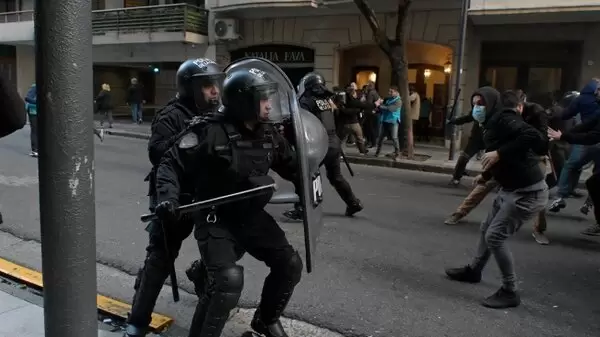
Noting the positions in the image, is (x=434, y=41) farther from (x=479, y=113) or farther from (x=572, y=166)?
(x=479, y=113)

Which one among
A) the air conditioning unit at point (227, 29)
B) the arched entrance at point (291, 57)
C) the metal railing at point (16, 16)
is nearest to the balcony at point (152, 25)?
the air conditioning unit at point (227, 29)

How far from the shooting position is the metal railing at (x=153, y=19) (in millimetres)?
19047

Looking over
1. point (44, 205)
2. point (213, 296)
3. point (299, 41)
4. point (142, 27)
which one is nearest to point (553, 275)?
point (213, 296)

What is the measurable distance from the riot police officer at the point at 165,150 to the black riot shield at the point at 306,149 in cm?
31

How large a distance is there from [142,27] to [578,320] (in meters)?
18.7

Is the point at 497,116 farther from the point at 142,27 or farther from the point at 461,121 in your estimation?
the point at 142,27

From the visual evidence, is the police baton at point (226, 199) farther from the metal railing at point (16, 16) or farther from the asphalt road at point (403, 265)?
the metal railing at point (16, 16)

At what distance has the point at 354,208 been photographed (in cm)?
712

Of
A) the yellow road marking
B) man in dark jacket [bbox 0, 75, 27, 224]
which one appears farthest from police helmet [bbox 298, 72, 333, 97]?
man in dark jacket [bbox 0, 75, 27, 224]

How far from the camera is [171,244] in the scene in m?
3.45

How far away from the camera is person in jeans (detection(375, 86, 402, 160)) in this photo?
12920 millimetres

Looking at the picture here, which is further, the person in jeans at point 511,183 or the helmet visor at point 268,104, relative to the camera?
the person in jeans at point 511,183

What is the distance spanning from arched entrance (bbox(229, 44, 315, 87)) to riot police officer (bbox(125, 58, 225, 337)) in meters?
14.5

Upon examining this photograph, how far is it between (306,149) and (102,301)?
7.25ft
